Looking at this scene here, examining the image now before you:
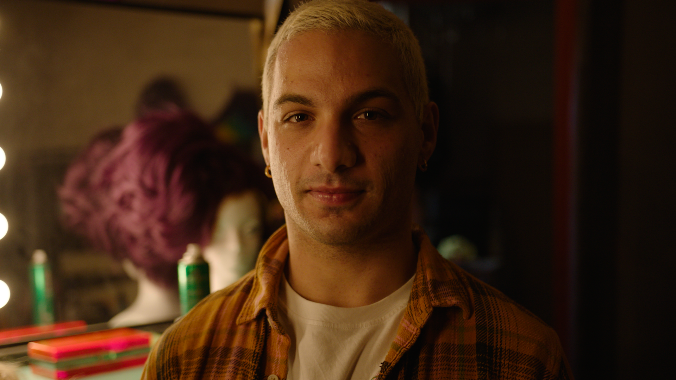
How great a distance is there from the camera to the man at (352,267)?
1078 millimetres

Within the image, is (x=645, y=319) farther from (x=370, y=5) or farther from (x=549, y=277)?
(x=370, y=5)

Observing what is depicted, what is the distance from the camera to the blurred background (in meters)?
1.81

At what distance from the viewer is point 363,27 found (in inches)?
44.7

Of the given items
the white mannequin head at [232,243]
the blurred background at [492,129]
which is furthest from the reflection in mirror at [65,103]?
the white mannequin head at [232,243]

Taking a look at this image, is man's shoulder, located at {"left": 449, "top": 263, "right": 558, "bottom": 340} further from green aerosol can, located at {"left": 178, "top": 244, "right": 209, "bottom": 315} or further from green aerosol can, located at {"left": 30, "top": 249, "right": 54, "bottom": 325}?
green aerosol can, located at {"left": 30, "top": 249, "right": 54, "bottom": 325}

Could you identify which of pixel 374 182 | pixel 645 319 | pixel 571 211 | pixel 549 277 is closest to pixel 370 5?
pixel 374 182

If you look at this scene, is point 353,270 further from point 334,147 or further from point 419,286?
point 334,147

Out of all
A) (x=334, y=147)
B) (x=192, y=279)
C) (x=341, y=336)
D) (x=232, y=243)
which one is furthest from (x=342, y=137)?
(x=232, y=243)

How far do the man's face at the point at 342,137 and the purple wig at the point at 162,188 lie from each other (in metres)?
1.02

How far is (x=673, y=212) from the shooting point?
2.49 meters

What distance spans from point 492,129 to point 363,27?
2.35 m

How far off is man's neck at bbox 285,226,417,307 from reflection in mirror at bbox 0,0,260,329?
1.07 meters

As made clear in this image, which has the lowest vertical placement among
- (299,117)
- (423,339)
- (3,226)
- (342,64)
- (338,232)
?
(423,339)

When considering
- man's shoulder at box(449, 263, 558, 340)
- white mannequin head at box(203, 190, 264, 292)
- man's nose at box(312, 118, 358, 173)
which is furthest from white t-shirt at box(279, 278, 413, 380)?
white mannequin head at box(203, 190, 264, 292)
